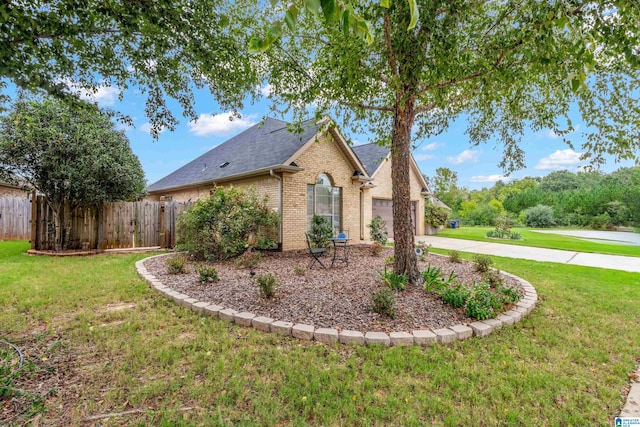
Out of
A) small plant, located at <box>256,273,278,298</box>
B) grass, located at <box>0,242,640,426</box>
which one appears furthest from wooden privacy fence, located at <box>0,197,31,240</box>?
small plant, located at <box>256,273,278,298</box>

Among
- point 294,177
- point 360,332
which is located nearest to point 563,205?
point 294,177

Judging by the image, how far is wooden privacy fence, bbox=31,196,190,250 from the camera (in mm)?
10062

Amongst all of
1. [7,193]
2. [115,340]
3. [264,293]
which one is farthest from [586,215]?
[7,193]

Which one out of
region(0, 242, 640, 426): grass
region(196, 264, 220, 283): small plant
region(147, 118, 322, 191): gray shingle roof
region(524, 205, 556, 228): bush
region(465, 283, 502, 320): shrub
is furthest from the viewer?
region(524, 205, 556, 228): bush

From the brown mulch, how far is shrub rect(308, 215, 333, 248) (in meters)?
2.41

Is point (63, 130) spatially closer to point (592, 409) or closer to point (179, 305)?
point (179, 305)

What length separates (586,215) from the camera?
3136cm

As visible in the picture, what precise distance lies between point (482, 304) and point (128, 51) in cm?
613

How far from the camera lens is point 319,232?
1047 cm

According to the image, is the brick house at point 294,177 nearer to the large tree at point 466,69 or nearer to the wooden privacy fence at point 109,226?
the large tree at point 466,69

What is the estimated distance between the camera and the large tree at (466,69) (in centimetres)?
302

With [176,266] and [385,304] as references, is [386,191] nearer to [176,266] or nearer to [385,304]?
[176,266]

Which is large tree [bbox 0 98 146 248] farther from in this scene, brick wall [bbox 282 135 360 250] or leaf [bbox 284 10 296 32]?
leaf [bbox 284 10 296 32]

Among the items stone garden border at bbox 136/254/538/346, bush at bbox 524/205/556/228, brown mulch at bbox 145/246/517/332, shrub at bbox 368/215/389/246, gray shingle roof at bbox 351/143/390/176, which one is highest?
gray shingle roof at bbox 351/143/390/176
